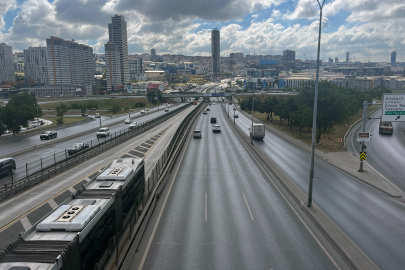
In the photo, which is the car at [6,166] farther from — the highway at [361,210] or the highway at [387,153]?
the highway at [387,153]

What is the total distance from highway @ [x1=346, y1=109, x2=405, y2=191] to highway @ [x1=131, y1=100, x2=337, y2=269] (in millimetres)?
11693

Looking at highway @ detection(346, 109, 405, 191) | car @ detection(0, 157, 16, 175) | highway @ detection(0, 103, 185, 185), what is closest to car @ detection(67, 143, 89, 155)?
highway @ detection(0, 103, 185, 185)

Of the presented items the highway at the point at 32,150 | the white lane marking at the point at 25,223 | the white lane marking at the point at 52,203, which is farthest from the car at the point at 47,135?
the white lane marking at the point at 25,223

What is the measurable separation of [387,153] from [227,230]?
29.5 meters

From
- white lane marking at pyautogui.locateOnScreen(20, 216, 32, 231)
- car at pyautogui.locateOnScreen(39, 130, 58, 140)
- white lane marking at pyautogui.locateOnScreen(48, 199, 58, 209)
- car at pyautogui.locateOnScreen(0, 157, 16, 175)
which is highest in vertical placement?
car at pyautogui.locateOnScreen(0, 157, 16, 175)

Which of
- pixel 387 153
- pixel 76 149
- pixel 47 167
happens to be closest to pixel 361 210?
pixel 387 153

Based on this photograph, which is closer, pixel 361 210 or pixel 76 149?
pixel 361 210

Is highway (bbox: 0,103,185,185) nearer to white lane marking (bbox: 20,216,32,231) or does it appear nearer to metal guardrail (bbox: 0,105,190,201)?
metal guardrail (bbox: 0,105,190,201)

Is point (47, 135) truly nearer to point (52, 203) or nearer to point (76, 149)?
point (76, 149)

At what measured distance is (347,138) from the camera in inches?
1860

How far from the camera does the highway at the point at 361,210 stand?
1239 centimetres

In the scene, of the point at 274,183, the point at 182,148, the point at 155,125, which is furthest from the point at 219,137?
the point at 274,183

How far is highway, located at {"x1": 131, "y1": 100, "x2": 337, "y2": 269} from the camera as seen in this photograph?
11.4 meters

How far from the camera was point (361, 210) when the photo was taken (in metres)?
17.0
